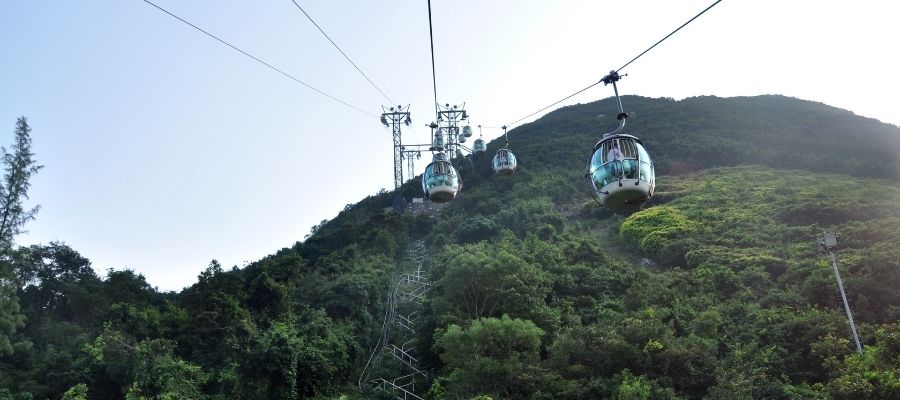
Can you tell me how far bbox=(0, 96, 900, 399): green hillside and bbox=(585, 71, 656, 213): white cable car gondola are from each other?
5798 millimetres

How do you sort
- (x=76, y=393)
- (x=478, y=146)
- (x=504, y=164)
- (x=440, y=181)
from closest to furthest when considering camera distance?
(x=440, y=181), (x=76, y=393), (x=504, y=164), (x=478, y=146)

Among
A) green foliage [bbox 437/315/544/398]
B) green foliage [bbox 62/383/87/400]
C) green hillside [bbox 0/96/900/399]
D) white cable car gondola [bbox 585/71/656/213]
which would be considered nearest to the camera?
white cable car gondola [bbox 585/71/656/213]

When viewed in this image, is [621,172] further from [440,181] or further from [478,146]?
[478,146]

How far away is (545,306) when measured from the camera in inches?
776

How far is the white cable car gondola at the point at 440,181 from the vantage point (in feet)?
52.3

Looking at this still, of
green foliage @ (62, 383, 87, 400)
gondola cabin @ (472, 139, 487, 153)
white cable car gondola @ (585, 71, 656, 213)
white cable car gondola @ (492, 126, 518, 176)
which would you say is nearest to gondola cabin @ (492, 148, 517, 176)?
white cable car gondola @ (492, 126, 518, 176)

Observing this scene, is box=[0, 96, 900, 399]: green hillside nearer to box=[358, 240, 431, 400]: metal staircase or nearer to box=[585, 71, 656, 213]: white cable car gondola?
box=[358, 240, 431, 400]: metal staircase

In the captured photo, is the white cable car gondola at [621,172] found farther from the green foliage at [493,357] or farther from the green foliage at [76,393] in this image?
the green foliage at [76,393]

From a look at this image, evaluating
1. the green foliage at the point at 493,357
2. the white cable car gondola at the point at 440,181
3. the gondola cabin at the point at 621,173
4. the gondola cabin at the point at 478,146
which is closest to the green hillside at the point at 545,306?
the green foliage at the point at 493,357

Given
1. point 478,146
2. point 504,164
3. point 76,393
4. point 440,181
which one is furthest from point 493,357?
point 478,146

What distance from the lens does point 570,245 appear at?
28.2 meters

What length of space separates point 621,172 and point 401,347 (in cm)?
1501

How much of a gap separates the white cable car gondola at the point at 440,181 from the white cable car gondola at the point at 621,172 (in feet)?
20.9

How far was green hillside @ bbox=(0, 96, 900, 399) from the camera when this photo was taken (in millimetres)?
15242
